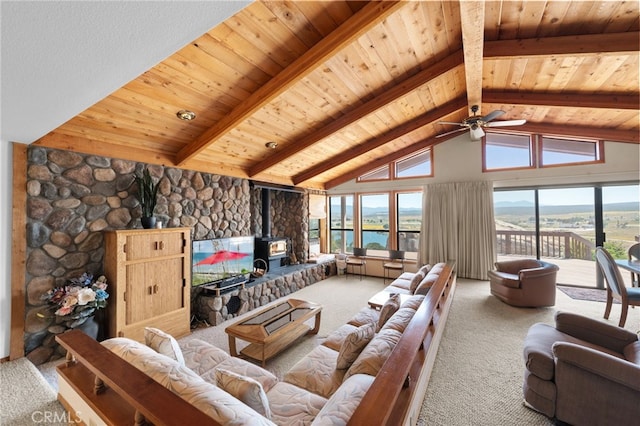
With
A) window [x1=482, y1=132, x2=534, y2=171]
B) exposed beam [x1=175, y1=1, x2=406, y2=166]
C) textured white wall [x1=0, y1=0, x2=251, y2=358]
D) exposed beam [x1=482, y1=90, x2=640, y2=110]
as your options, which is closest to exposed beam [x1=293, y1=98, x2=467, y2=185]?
exposed beam [x1=482, y1=90, x2=640, y2=110]

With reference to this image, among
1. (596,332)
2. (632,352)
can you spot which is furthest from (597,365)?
(596,332)

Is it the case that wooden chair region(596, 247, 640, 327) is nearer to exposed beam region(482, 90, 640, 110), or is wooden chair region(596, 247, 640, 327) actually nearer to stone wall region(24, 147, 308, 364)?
exposed beam region(482, 90, 640, 110)

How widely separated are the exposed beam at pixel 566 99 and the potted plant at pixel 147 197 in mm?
5316

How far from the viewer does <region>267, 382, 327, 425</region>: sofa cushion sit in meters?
A: 1.41

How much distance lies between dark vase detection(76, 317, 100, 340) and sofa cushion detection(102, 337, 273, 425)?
1.65m

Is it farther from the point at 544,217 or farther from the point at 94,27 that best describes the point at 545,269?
the point at 94,27

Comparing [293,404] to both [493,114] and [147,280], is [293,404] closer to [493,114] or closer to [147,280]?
[147,280]

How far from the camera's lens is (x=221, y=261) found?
420cm

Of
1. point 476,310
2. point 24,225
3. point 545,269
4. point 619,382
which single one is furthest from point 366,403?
point 545,269

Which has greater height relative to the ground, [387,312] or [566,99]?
[566,99]

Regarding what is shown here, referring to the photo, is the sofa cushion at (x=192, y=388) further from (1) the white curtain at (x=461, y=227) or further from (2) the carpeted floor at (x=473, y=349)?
(1) the white curtain at (x=461, y=227)

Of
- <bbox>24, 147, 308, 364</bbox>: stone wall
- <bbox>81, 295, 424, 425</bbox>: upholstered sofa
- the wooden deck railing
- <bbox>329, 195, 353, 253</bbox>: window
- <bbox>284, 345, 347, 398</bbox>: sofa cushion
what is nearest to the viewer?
<bbox>81, 295, 424, 425</bbox>: upholstered sofa

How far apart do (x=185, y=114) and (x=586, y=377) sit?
426 cm

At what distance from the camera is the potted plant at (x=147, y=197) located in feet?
10.5
